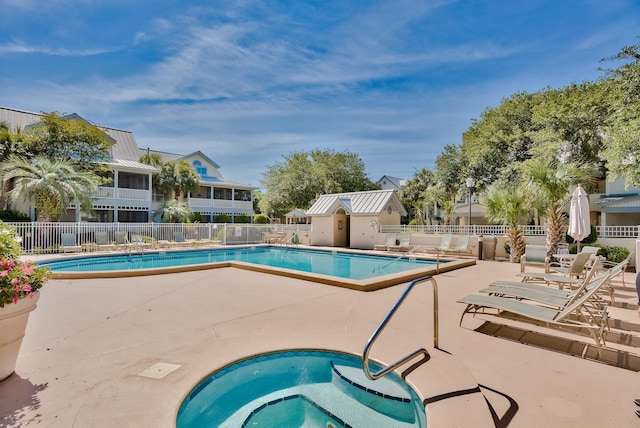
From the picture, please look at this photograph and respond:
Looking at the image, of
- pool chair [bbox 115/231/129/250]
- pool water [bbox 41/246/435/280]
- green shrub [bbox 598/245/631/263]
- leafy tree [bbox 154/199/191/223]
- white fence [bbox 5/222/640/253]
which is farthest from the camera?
leafy tree [bbox 154/199/191/223]

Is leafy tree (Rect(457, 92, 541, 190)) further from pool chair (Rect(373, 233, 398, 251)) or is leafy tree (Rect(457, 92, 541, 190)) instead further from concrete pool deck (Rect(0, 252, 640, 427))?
concrete pool deck (Rect(0, 252, 640, 427))

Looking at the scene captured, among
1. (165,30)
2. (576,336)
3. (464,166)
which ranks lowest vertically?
(576,336)

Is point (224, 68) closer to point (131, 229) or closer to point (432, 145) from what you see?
point (131, 229)

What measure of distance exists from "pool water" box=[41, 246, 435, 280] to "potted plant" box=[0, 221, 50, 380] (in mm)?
9210

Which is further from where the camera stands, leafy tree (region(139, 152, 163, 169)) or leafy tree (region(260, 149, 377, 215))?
leafy tree (region(260, 149, 377, 215))

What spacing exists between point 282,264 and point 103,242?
1010cm

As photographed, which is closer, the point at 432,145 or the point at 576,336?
the point at 576,336

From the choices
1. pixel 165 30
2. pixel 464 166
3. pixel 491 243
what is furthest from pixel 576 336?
pixel 464 166

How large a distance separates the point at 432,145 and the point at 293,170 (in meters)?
14.7

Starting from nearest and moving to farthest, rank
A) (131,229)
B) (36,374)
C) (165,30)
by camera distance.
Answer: (36,374), (165,30), (131,229)

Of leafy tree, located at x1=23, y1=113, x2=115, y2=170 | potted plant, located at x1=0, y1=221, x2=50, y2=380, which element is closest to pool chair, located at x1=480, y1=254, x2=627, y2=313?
potted plant, located at x1=0, y1=221, x2=50, y2=380

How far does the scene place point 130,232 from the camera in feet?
63.6

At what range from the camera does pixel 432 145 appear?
32.0m

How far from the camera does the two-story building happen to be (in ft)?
76.6
